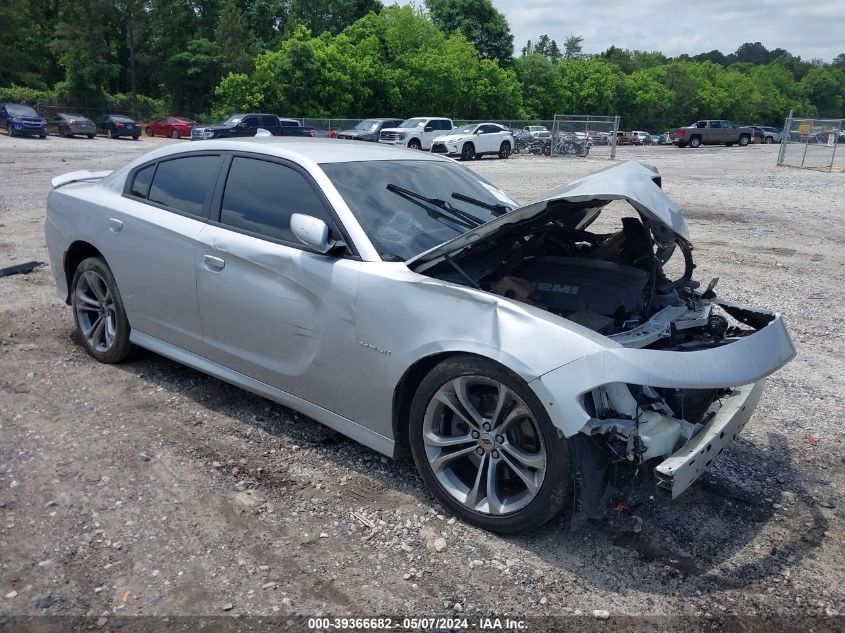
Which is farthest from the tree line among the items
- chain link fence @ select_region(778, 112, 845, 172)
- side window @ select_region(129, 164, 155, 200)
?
side window @ select_region(129, 164, 155, 200)

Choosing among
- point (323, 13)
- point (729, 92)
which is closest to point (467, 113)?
point (323, 13)

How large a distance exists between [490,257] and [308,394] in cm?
124

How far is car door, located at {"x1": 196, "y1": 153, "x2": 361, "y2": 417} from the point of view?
11.9 ft

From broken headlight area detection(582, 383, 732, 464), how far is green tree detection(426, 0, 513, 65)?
72.4 meters

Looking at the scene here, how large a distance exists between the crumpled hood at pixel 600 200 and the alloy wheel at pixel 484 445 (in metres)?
0.70

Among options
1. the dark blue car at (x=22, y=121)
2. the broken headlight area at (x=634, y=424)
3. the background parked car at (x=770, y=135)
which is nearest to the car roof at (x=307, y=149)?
the broken headlight area at (x=634, y=424)

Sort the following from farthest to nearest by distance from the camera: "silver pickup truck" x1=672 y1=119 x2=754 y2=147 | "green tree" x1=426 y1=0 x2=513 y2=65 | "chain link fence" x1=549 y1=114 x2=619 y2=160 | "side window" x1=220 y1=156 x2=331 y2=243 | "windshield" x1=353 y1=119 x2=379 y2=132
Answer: "green tree" x1=426 y1=0 x2=513 y2=65, "silver pickup truck" x1=672 y1=119 x2=754 y2=147, "chain link fence" x1=549 y1=114 x2=619 y2=160, "windshield" x1=353 y1=119 x2=379 y2=132, "side window" x1=220 y1=156 x2=331 y2=243

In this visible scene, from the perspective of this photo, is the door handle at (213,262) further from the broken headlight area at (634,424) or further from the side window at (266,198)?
the broken headlight area at (634,424)

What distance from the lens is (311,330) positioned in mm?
3701

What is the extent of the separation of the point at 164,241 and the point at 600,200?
8.81 feet

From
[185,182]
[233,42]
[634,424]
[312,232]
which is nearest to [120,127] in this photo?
[233,42]

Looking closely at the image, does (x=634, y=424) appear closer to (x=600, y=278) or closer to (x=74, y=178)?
(x=600, y=278)

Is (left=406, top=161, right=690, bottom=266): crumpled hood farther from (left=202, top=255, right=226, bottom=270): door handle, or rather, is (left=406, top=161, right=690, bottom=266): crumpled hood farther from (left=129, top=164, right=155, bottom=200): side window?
(left=129, top=164, right=155, bottom=200): side window

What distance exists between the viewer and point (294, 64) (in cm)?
4666
